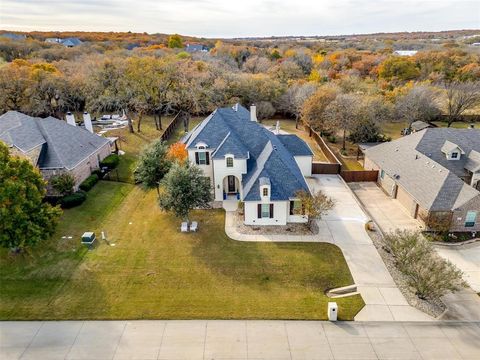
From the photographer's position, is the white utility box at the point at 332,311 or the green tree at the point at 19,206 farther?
the green tree at the point at 19,206

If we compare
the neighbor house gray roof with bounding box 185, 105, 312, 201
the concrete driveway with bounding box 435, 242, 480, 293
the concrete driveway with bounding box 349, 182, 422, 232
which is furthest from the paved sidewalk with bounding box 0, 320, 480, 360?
the neighbor house gray roof with bounding box 185, 105, 312, 201

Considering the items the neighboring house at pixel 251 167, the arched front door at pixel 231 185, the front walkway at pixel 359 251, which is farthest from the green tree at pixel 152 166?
the front walkway at pixel 359 251

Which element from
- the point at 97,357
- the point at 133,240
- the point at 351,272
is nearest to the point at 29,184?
the point at 133,240

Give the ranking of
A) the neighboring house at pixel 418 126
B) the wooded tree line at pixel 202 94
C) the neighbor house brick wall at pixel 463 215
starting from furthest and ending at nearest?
1. the neighboring house at pixel 418 126
2. the wooded tree line at pixel 202 94
3. the neighbor house brick wall at pixel 463 215

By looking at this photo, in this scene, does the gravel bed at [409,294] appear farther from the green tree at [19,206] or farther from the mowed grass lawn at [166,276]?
the green tree at [19,206]

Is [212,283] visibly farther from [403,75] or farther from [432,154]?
[403,75]

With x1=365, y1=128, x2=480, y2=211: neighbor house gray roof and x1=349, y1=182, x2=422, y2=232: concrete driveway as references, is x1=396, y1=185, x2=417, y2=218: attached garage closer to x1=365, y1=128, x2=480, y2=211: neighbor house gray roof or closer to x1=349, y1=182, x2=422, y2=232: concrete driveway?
x1=349, y1=182, x2=422, y2=232: concrete driveway
